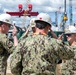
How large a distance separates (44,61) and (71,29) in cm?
227

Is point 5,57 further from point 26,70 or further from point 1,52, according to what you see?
point 26,70

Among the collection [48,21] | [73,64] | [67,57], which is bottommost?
[73,64]

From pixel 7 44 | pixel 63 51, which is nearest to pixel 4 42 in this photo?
pixel 7 44

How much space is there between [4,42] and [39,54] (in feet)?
3.81

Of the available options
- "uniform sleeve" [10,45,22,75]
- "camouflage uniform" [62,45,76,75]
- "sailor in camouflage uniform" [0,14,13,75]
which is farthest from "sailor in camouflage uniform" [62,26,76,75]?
"uniform sleeve" [10,45,22,75]

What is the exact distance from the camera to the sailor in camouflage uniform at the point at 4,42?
5.48m

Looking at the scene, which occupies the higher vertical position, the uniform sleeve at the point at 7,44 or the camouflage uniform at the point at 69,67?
the uniform sleeve at the point at 7,44

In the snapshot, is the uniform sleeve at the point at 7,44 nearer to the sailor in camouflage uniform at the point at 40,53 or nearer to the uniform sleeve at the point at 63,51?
the sailor in camouflage uniform at the point at 40,53

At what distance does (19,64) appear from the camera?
4613 millimetres

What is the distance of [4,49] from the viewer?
5.61 metres

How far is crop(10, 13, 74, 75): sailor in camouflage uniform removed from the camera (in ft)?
14.5

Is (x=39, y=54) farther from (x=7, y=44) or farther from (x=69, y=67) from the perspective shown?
(x=69, y=67)

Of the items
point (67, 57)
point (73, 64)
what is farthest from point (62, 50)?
point (73, 64)

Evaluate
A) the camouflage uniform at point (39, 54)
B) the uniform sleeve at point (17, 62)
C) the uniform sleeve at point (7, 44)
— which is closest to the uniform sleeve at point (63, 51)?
the camouflage uniform at point (39, 54)
